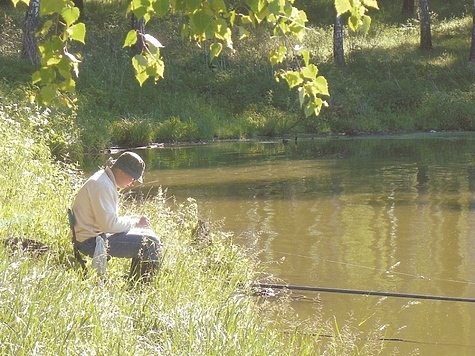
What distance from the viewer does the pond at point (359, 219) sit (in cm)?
770

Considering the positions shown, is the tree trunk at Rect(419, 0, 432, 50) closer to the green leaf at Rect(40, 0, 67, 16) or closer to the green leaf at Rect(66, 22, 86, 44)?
the green leaf at Rect(66, 22, 86, 44)

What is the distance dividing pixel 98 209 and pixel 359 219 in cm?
639

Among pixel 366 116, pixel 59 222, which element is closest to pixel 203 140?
pixel 366 116

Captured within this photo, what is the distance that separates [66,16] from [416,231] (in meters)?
8.59

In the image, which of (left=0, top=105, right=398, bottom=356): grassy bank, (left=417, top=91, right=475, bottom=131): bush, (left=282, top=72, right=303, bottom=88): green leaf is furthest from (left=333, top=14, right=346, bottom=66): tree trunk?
(left=282, top=72, right=303, bottom=88): green leaf

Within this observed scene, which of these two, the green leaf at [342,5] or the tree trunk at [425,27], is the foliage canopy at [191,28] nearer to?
the green leaf at [342,5]

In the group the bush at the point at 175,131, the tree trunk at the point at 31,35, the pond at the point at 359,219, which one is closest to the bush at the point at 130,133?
the bush at the point at 175,131

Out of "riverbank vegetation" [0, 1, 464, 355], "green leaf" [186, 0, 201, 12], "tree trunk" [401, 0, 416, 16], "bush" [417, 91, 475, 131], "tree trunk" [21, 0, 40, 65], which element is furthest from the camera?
"tree trunk" [401, 0, 416, 16]

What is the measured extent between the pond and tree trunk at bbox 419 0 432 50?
33.9 ft

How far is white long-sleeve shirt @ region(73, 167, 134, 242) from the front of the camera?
6.63 m

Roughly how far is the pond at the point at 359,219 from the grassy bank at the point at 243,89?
7.11 ft

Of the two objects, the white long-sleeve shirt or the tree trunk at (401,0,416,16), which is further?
the tree trunk at (401,0,416,16)

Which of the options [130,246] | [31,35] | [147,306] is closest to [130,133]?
[31,35]

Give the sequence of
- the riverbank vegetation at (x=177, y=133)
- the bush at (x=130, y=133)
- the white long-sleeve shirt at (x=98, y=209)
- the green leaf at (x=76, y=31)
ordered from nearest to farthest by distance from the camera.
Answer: the green leaf at (x=76, y=31) < the riverbank vegetation at (x=177, y=133) < the white long-sleeve shirt at (x=98, y=209) < the bush at (x=130, y=133)
